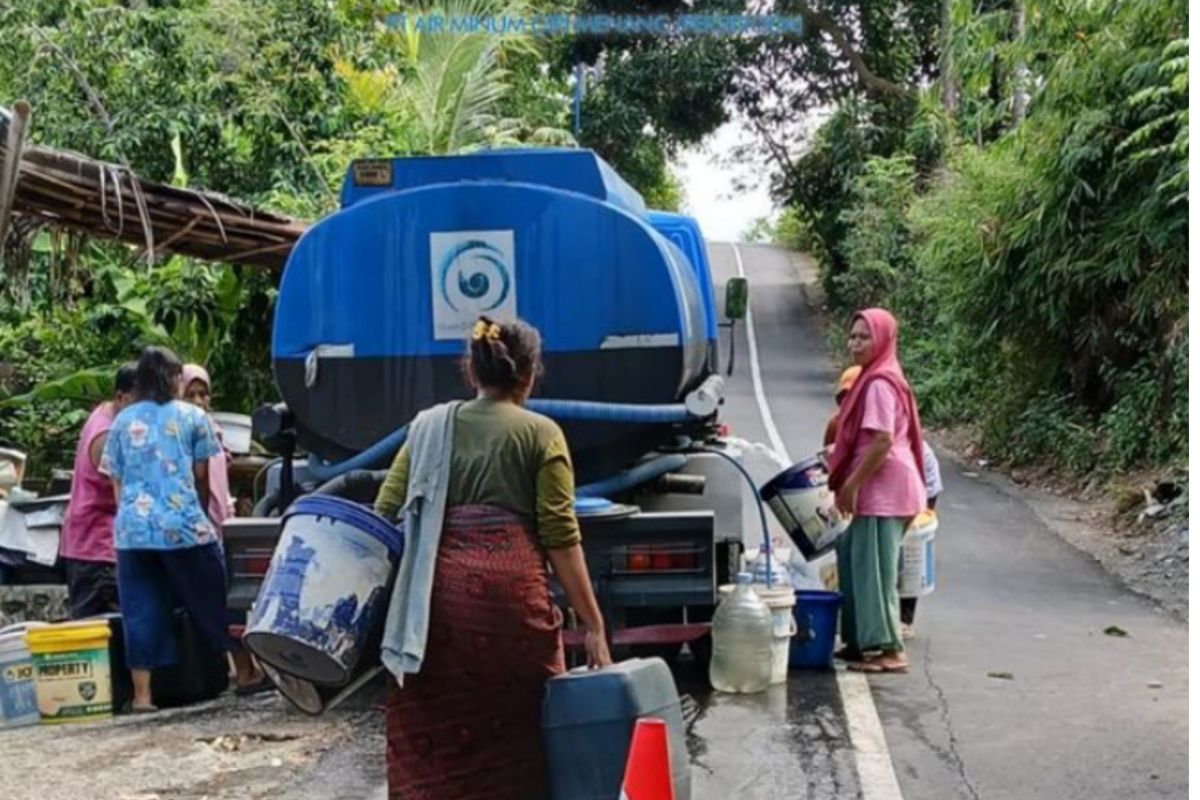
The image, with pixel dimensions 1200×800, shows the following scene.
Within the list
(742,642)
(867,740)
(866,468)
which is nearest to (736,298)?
(866,468)

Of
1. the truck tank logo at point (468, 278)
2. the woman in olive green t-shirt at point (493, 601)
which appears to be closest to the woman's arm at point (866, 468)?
the truck tank logo at point (468, 278)

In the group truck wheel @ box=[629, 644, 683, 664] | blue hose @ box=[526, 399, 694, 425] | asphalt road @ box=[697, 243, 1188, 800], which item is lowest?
asphalt road @ box=[697, 243, 1188, 800]

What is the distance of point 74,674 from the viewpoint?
7.15 metres

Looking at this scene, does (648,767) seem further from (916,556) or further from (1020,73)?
(1020,73)

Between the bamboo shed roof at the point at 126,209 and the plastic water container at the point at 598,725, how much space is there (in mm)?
3659

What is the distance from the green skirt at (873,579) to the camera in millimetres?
7328

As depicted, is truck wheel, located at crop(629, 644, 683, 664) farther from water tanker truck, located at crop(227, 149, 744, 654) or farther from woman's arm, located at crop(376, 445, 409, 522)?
woman's arm, located at crop(376, 445, 409, 522)

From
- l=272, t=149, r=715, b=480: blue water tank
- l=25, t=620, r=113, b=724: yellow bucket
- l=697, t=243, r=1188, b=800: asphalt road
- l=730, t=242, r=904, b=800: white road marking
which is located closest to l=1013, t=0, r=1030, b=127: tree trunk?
l=697, t=243, r=1188, b=800: asphalt road

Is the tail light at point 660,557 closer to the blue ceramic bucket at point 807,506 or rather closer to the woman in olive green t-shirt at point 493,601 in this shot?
the blue ceramic bucket at point 807,506

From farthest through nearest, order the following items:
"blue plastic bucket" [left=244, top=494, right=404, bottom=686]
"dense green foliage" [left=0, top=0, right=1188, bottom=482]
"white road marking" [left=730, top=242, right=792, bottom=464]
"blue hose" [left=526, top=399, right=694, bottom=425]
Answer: "white road marking" [left=730, top=242, right=792, bottom=464] → "dense green foliage" [left=0, top=0, right=1188, bottom=482] → "blue hose" [left=526, top=399, right=694, bottom=425] → "blue plastic bucket" [left=244, top=494, right=404, bottom=686]

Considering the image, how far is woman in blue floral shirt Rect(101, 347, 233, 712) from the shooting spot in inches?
284

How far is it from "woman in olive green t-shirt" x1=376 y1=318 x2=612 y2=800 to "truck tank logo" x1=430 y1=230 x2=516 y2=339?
2288mm

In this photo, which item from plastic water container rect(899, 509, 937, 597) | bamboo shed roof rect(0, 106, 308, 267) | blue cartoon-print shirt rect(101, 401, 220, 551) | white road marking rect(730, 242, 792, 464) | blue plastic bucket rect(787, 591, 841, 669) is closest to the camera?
bamboo shed roof rect(0, 106, 308, 267)

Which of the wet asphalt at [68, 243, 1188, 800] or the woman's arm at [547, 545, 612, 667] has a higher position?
the woman's arm at [547, 545, 612, 667]
